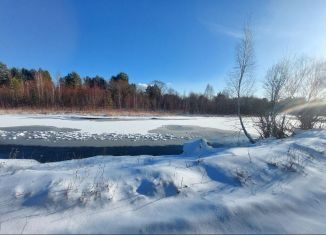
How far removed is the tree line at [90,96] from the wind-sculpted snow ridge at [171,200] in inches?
1254

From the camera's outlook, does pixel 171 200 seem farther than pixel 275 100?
No

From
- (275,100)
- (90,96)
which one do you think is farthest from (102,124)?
(90,96)

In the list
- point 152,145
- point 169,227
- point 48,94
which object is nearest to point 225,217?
point 169,227

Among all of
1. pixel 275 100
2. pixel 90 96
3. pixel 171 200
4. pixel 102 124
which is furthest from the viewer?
pixel 90 96

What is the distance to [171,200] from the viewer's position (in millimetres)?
2703

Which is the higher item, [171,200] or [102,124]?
[171,200]

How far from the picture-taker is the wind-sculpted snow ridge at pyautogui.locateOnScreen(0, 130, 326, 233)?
7.32ft

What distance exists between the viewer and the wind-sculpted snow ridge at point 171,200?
223 centimetres

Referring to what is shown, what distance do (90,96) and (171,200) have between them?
42.4 meters

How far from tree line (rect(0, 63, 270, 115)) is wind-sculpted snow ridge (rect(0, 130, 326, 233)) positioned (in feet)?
104

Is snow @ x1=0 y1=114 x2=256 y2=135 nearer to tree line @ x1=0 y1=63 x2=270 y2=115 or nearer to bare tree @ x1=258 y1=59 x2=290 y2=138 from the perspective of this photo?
bare tree @ x1=258 y1=59 x2=290 y2=138

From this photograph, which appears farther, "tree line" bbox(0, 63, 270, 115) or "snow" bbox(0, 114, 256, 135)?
"tree line" bbox(0, 63, 270, 115)

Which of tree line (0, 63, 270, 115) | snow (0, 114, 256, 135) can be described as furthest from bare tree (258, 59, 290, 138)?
tree line (0, 63, 270, 115)

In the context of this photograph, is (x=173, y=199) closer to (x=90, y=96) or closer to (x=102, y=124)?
(x=102, y=124)
